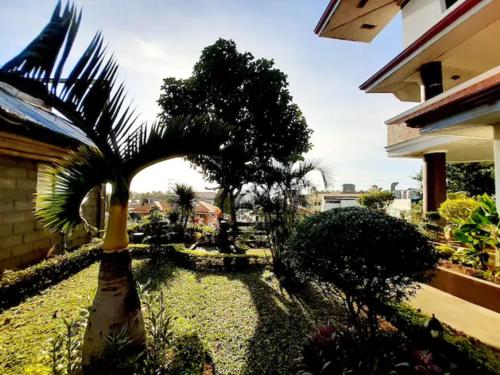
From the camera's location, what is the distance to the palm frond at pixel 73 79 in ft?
6.49

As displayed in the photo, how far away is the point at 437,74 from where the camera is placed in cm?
720

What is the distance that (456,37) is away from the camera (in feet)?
20.2

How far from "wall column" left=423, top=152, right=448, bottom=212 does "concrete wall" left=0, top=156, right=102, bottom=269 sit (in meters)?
9.68

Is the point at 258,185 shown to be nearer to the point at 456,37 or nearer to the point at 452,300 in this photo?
the point at 452,300

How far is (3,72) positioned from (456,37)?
8.50m

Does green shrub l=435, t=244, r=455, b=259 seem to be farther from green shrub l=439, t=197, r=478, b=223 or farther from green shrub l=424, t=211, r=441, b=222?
green shrub l=424, t=211, r=441, b=222

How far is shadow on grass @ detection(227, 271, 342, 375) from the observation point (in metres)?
3.15

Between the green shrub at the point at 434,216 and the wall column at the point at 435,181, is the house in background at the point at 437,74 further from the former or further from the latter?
the green shrub at the point at 434,216

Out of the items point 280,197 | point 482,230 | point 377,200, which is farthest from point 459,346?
point 377,200

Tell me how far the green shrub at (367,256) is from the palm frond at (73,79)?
94.4 inches

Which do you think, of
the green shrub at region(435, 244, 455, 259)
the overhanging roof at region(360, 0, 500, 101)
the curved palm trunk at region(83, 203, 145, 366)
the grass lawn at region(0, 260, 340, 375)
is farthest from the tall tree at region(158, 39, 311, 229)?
the curved palm trunk at region(83, 203, 145, 366)

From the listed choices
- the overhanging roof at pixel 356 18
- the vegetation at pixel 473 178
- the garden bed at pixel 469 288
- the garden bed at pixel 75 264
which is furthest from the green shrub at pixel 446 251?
the vegetation at pixel 473 178

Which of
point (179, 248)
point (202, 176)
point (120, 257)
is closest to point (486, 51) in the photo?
point (120, 257)

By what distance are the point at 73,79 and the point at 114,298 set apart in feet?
6.48
